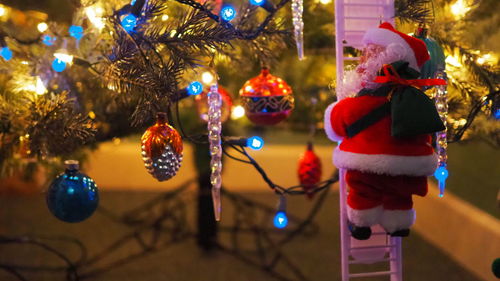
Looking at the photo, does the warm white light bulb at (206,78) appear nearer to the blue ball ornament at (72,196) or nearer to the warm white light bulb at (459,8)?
the blue ball ornament at (72,196)

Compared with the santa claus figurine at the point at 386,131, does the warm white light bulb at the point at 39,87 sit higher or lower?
higher

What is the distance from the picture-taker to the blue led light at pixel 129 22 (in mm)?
924

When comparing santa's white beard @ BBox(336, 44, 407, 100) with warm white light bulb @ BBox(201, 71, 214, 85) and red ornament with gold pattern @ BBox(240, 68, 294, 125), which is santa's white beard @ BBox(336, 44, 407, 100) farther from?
warm white light bulb @ BBox(201, 71, 214, 85)

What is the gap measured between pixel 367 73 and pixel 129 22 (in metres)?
0.46

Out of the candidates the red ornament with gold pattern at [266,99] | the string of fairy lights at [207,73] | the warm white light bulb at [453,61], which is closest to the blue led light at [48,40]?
the string of fairy lights at [207,73]

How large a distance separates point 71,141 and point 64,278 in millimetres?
717

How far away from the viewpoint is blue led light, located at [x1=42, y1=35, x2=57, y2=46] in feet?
4.13

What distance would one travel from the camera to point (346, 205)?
42.0 inches

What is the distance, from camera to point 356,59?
1073 millimetres

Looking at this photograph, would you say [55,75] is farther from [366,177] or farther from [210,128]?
[366,177]

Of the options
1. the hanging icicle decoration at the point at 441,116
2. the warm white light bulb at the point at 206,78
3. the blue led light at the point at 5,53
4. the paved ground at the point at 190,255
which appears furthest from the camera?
the paved ground at the point at 190,255

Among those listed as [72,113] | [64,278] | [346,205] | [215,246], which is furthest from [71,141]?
[215,246]

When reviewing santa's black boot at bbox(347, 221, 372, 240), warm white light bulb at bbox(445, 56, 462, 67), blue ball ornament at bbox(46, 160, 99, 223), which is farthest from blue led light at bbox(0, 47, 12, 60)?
warm white light bulb at bbox(445, 56, 462, 67)

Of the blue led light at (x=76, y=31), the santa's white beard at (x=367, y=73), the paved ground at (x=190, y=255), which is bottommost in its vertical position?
the paved ground at (x=190, y=255)
